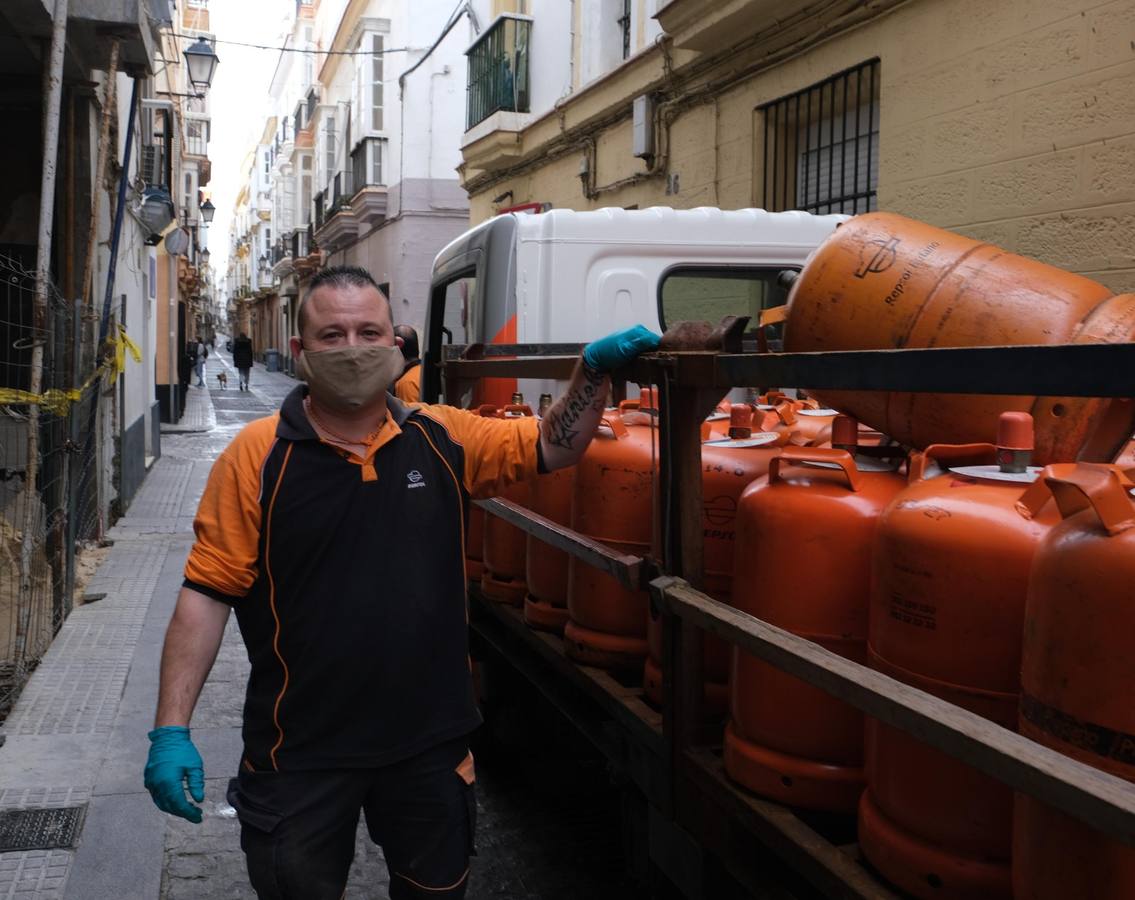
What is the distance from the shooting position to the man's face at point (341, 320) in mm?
2455

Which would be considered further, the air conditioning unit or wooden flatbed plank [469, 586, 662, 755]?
the air conditioning unit

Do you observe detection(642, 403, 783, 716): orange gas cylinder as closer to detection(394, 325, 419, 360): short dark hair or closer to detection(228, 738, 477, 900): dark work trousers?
detection(228, 738, 477, 900): dark work trousers

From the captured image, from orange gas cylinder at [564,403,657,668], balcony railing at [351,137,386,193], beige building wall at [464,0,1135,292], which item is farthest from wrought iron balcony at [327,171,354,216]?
orange gas cylinder at [564,403,657,668]

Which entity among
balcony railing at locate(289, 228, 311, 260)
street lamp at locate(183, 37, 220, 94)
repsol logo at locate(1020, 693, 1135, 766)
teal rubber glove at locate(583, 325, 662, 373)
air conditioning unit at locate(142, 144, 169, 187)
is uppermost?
balcony railing at locate(289, 228, 311, 260)

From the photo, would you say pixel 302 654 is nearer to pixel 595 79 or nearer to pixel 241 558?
pixel 241 558

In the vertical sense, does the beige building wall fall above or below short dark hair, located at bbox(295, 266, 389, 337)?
above

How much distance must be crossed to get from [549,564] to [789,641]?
1555mm

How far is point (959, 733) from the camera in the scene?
1.50 meters

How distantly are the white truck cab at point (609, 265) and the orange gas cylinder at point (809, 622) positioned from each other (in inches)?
114

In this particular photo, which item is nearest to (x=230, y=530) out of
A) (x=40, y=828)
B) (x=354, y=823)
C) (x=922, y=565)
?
(x=354, y=823)

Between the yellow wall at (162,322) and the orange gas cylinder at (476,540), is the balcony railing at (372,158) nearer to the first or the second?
the yellow wall at (162,322)

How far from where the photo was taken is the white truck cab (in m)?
5.23

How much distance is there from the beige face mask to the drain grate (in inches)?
92.8

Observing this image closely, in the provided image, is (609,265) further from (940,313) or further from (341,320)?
(341,320)
